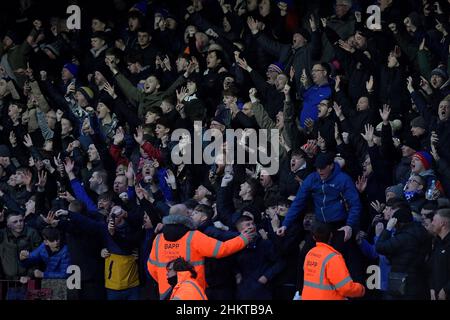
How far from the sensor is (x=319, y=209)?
13266 mm

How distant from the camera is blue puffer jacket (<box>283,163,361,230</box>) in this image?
1317 cm

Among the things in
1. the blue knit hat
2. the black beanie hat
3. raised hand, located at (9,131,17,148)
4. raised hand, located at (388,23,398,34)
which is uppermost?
raised hand, located at (388,23,398,34)

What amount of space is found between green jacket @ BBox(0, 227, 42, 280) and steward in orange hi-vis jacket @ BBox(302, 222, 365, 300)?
4.10 meters

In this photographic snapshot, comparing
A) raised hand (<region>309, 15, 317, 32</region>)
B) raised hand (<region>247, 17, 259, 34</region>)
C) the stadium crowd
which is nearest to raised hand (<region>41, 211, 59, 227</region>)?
the stadium crowd

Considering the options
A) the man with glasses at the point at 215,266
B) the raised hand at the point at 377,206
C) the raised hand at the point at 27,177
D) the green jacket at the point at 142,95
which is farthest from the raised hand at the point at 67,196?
the raised hand at the point at 377,206

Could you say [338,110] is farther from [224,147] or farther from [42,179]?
[42,179]

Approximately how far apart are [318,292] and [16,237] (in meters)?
4.42

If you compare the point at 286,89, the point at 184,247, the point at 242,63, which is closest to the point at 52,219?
the point at 184,247

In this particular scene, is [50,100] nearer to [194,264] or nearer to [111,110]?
[111,110]

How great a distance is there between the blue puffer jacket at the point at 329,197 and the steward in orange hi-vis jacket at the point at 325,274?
1.44 metres

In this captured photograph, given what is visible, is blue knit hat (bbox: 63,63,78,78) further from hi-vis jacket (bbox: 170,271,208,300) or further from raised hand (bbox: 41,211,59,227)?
hi-vis jacket (bbox: 170,271,208,300)

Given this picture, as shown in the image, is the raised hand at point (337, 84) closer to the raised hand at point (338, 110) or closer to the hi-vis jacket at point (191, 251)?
the raised hand at point (338, 110)

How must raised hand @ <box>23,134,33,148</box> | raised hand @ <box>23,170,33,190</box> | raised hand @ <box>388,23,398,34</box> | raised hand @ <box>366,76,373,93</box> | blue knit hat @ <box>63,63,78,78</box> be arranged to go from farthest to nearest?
blue knit hat @ <box>63,63,78,78</box> < raised hand @ <box>23,134,33,148</box> < raised hand @ <box>23,170,33,190</box> < raised hand @ <box>388,23,398,34</box> < raised hand @ <box>366,76,373,93</box>
